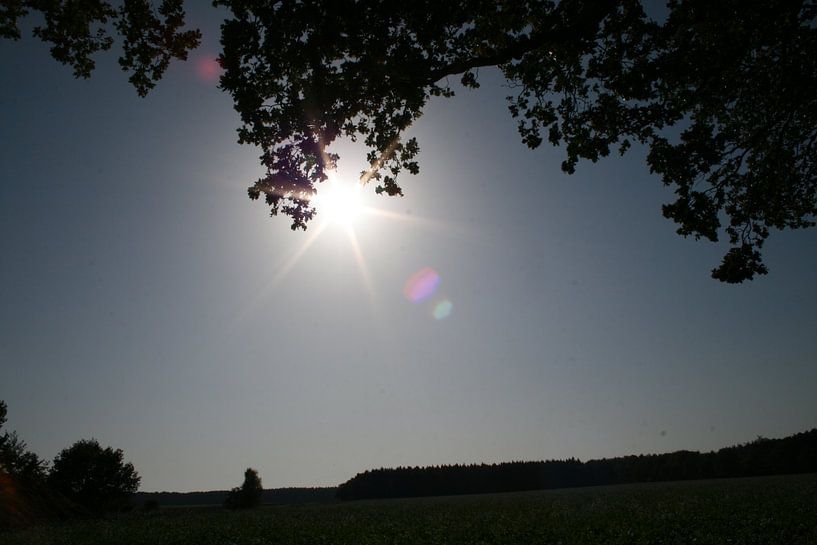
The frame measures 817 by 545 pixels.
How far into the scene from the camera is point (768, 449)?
8669cm

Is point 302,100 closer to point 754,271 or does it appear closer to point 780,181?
point 754,271

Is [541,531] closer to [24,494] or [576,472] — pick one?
[24,494]

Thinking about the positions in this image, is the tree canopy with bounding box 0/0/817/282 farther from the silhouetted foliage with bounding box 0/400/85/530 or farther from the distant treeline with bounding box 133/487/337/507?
the distant treeline with bounding box 133/487/337/507

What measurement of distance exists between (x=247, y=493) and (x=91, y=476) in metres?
20.3

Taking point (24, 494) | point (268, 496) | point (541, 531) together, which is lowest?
point (541, 531)

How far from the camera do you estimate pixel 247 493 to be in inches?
2589

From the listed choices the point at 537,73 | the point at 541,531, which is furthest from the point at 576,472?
the point at 537,73

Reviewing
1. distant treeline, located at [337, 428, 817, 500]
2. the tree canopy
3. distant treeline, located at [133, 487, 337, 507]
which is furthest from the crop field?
distant treeline, located at [133, 487, 337, 507]

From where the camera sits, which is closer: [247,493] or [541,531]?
[541,531]

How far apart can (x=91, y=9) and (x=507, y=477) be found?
378 feet

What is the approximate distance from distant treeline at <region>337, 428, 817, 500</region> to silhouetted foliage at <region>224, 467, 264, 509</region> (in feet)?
158

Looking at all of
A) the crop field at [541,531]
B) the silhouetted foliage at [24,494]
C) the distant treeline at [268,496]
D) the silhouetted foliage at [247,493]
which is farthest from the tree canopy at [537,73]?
the distant treeline at [268,496]

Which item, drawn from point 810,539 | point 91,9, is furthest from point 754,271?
point 91,9

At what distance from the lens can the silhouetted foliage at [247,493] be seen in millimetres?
65375
